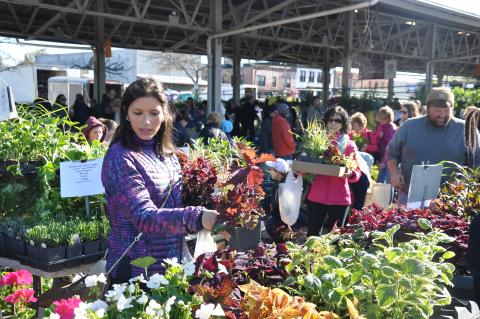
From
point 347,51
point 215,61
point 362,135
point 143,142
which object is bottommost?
point 362,135

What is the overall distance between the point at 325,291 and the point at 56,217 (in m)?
2.07

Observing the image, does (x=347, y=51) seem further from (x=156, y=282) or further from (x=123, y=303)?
(x=123, y=303)

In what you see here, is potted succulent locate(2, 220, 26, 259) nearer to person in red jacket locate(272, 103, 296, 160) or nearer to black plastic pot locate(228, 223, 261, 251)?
black plastic pot locate(228, 223, 261, 251)

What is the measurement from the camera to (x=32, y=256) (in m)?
2.63

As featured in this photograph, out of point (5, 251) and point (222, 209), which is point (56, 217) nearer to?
point (5, 251)

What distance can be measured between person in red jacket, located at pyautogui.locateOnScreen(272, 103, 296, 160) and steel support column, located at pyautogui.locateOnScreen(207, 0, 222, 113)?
120 inches

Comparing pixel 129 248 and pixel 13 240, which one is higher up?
pixel 129 248

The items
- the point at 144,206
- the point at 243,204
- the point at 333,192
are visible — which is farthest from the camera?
the point at 333,192

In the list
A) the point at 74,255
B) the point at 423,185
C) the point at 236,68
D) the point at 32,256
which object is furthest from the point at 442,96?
the point at 236,68

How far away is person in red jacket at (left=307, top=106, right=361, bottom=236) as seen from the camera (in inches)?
148

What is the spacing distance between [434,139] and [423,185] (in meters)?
0.70

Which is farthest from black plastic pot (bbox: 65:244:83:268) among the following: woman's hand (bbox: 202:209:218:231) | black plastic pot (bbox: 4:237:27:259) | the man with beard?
the man with beard

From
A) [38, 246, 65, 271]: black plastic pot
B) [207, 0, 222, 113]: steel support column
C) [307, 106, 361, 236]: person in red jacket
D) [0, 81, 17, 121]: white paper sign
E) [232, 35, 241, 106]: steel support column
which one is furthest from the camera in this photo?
[232, 35, 241, 106]: steel support column

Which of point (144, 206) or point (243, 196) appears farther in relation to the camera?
point (243, 196)
